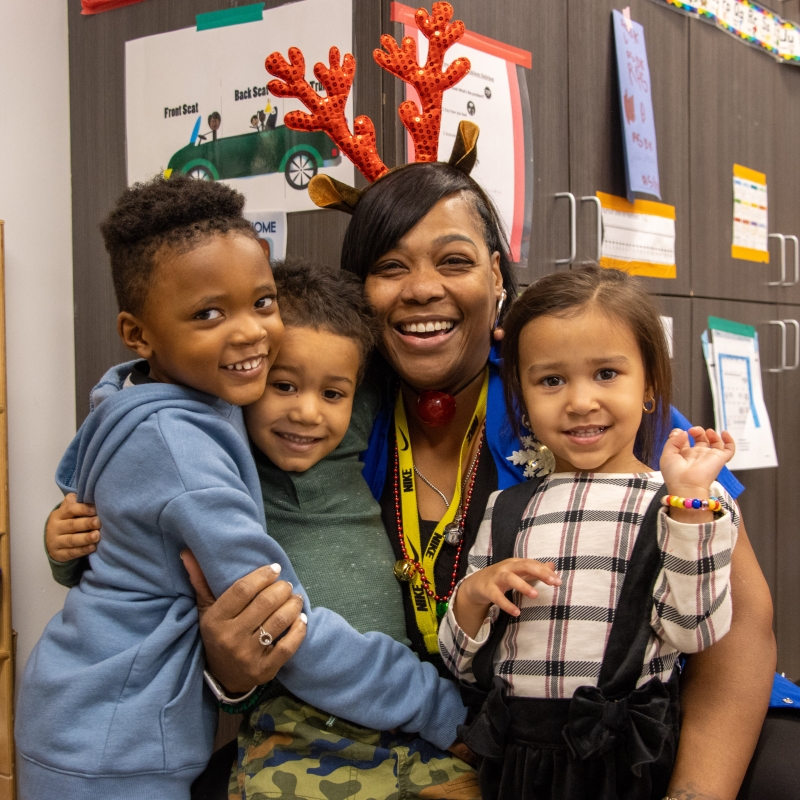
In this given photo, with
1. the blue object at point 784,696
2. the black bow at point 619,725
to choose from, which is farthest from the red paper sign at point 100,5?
the blue object at point 784,696

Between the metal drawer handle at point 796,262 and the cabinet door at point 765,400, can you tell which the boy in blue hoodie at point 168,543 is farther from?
the metal drawer handle at point 796,262

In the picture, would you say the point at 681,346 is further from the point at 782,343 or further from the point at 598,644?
the point at 598,644

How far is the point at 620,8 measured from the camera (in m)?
2.19

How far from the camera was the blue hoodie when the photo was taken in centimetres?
104

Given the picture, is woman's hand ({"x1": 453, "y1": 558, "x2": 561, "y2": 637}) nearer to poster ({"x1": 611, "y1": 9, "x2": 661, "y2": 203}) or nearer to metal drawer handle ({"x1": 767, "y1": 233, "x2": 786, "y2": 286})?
poster ({"x1": 611, "y1": 9, "x2": 661, "y2": 203})

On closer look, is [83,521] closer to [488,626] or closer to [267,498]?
[267,498]

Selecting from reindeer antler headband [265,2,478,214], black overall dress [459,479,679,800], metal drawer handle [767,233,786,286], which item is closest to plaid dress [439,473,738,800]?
black overall dress [459,479,679,800]

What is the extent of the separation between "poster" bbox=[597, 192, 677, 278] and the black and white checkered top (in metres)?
1.20

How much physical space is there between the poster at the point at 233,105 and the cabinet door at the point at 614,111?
714mm

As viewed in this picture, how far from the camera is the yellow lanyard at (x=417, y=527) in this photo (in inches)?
52.6

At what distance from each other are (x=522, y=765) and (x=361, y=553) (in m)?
0.39

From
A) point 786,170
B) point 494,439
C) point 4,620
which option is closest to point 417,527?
point 494,439

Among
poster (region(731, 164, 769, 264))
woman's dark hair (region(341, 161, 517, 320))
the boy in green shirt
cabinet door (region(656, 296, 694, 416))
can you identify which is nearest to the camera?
the boy in green shirt

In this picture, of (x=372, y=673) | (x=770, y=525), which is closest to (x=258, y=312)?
(x=372, y=673)
